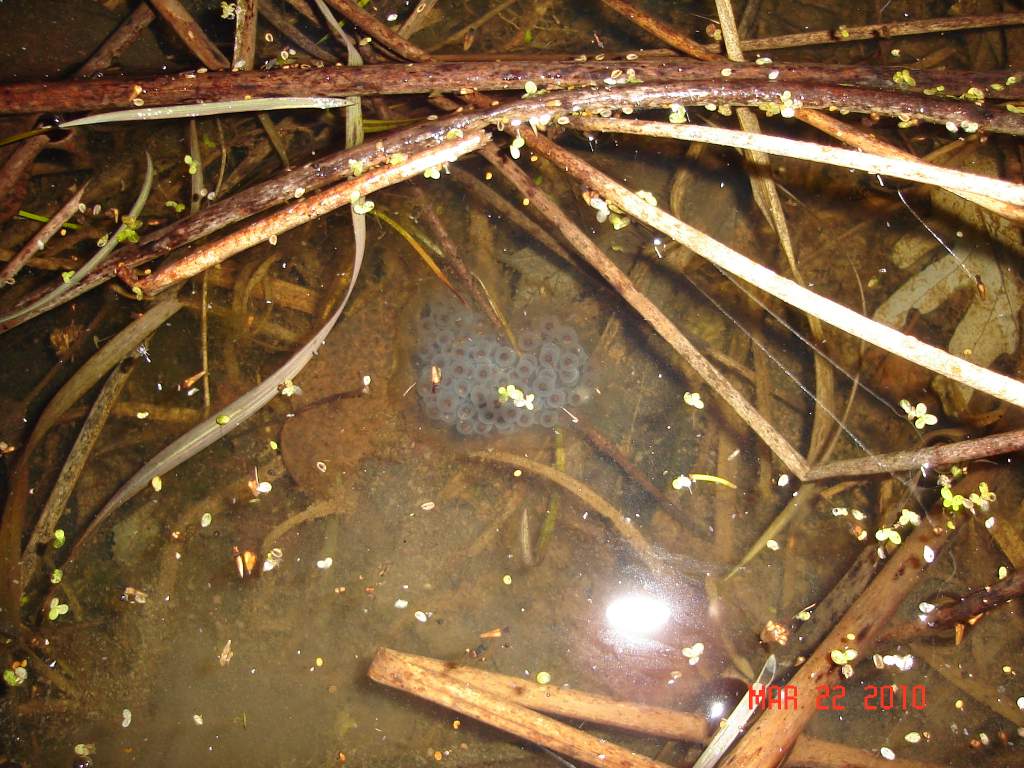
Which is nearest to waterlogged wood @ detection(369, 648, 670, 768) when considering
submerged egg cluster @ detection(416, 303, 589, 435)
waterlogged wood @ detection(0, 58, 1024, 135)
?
submerged egg cluster @ detection(416, 303, 589, 435)

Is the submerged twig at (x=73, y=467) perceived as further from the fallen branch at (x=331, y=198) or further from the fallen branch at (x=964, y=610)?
the fallen branch at (x=964, y=610)

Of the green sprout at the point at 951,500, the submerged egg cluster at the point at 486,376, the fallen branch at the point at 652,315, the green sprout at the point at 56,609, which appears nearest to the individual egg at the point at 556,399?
the submerged egg cluster at the point at 486,376

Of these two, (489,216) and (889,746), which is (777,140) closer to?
(489,216)

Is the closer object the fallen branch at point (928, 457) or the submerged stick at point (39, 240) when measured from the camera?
the fallen branch at point (928, 457)

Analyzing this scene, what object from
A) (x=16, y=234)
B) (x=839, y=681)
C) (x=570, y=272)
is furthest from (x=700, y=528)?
(x=16, y=234)

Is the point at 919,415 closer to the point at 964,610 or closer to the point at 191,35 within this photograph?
the point at 964,610
